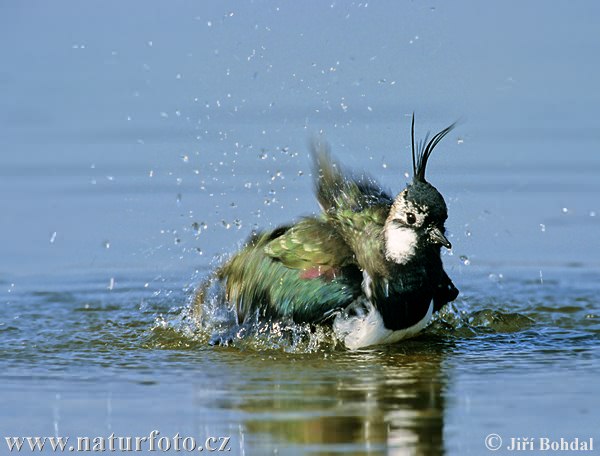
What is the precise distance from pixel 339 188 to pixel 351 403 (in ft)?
6.63

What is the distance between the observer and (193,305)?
933 centimetres

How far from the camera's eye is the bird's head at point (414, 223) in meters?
8.40

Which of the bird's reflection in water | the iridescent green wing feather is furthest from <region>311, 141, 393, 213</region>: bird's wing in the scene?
the bird's reflection in water

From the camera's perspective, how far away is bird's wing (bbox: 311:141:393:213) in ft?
29.1

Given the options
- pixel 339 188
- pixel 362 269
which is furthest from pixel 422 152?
pixel 362 269

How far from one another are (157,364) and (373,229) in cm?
152

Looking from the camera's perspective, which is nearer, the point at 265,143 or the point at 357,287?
the point at 357,287

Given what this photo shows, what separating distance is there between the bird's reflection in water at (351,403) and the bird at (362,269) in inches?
8.7

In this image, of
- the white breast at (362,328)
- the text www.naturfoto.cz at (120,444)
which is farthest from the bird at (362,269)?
the text www.naturfoto.cz at (120,444)

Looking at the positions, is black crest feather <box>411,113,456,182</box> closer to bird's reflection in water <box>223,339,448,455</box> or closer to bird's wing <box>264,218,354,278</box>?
bird's wing <box>264,218,354,278</box>

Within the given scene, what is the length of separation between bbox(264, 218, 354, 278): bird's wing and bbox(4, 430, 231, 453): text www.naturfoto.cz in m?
1.91

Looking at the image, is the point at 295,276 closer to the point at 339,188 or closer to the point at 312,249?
the point at 312,249

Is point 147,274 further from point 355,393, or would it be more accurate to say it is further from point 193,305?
point 355,393

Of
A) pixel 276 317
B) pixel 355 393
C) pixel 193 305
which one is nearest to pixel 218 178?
pixel 193 305
